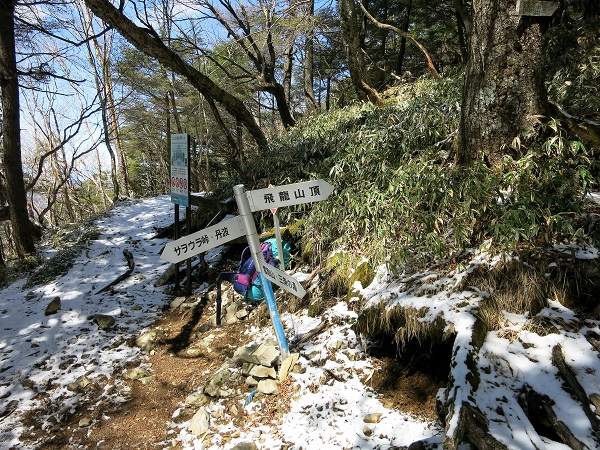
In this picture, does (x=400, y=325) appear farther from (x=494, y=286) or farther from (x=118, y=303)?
(x=118, y=303)

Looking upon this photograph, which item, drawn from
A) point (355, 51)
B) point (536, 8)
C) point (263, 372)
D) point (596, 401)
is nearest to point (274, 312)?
point (263, 372)

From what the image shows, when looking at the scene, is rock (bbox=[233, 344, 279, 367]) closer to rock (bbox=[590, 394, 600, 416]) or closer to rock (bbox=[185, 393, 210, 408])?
rock (bbox=[185, 393, 210, 408])

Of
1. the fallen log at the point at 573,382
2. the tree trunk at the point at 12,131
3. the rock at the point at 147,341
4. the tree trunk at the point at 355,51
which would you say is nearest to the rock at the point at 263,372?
the rock at the point at 147,341

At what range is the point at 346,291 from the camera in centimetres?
404

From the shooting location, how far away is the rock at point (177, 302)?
557 cm

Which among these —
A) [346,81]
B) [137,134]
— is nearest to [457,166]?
[346,81]

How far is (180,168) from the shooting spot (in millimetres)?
5867

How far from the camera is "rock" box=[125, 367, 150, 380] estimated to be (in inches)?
151

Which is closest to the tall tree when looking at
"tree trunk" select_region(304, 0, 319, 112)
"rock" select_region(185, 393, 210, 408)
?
"tree trunk" select_region(304, 0, 319, 112)

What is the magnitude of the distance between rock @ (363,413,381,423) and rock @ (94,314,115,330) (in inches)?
159

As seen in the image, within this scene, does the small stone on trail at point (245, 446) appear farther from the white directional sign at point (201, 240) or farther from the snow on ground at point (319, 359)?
the white directional sign at point (201, 240)

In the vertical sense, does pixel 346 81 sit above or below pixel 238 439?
above

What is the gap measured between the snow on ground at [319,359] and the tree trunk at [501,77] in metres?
1.41

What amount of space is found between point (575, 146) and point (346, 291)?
265cm
